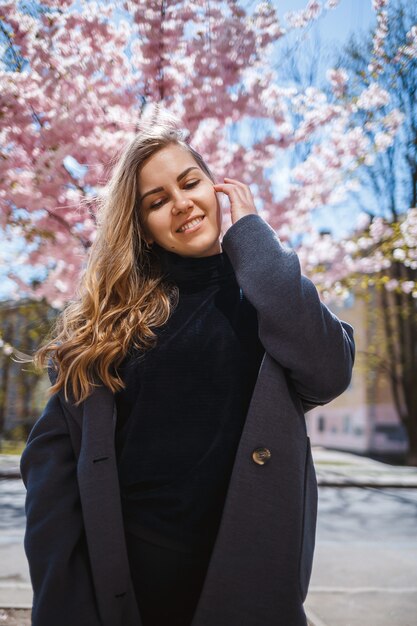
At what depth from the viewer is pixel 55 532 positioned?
1396 millimetres

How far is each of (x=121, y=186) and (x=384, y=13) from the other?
20.7ft

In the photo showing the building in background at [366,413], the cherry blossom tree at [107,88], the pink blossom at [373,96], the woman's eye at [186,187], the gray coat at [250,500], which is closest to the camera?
the gray coat at [250,500]

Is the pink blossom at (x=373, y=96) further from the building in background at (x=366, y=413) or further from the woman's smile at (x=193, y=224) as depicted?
the building in background at (x=366, y=413)

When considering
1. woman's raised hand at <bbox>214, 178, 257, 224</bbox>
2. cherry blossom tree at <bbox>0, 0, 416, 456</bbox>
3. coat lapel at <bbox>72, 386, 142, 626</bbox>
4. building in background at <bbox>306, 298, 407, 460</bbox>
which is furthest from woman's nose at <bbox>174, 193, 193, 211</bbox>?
building in background at <bbox>306, 298, 407, 460</bbox>

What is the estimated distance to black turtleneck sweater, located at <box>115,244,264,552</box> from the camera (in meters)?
1.41

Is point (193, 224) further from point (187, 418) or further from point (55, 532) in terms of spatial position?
point (55, 532)

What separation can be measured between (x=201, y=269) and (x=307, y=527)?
721 millimetres

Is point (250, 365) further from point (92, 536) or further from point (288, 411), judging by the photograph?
point (92, 536)

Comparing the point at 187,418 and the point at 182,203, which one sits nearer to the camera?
the point at 187,418

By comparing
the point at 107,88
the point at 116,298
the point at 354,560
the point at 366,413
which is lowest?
the point at 354,560

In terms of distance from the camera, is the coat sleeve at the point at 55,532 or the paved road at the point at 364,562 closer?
the coat sleeve at the point at 55,532

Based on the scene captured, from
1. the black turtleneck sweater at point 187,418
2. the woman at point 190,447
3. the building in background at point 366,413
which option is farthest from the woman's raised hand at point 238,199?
the building in background at point 366,413

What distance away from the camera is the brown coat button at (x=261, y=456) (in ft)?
4.54

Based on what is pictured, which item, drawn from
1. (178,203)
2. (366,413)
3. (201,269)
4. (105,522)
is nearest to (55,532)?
(105,522)
